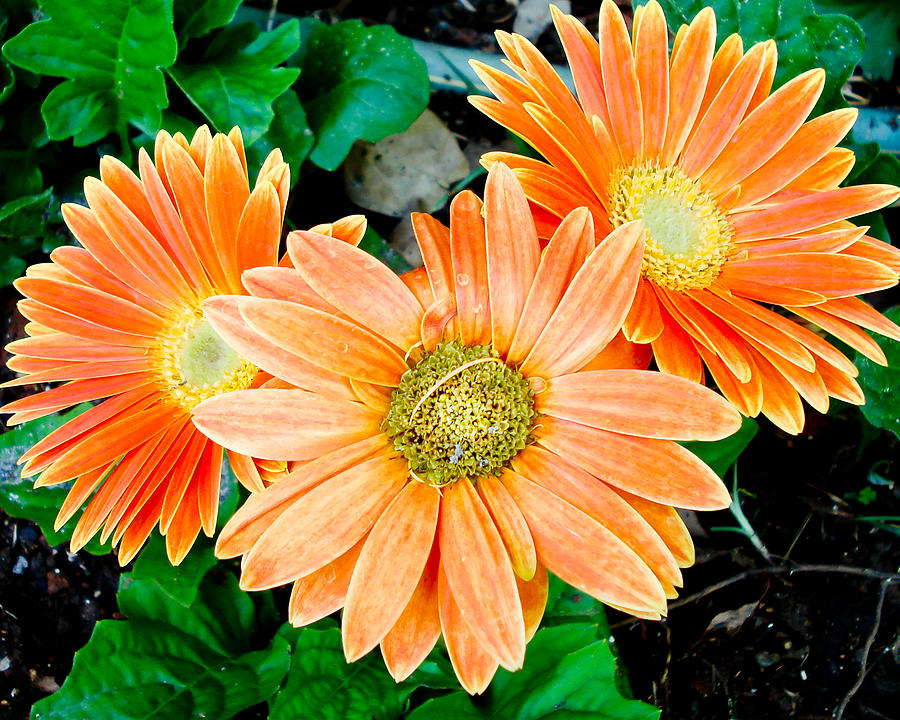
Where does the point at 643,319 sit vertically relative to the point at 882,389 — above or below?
above

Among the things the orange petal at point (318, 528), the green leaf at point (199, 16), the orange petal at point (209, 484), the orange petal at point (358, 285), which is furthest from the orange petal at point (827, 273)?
the green leaf at point (199, 16)

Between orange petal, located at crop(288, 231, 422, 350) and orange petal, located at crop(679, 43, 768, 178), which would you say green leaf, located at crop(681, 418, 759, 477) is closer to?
orange petal, located at crop(679, 43, 768, 178)

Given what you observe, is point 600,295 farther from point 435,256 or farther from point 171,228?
point 171,228

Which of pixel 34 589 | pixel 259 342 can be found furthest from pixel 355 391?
pixel 34 589

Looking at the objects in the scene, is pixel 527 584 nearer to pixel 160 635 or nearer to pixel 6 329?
pixel 160 635

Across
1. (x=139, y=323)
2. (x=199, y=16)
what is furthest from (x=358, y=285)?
(x=199, y=16)
